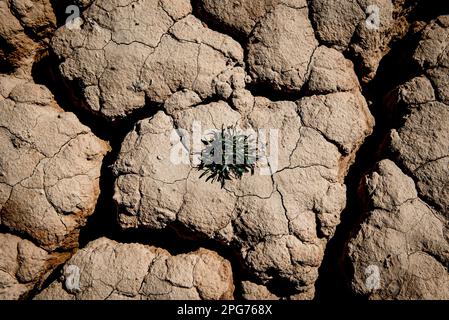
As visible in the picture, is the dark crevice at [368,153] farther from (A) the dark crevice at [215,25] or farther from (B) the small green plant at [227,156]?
(A) the dark crevice at [215,25]

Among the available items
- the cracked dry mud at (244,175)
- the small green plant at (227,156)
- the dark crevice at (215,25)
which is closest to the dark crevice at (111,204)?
the cracked dry mud at (244,175)

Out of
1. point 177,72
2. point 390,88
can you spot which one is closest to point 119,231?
point 177,72

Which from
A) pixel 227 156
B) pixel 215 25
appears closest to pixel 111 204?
pixel 227 156

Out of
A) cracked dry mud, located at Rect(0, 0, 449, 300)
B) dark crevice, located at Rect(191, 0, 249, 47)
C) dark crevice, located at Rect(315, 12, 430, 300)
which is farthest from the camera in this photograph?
dark crevice, located at Rect(191, 0, 249, 47)

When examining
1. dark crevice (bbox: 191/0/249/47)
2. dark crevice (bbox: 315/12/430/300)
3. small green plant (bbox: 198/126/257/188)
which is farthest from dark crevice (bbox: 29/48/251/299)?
dark crevice (bbox: 315/12/430/300)

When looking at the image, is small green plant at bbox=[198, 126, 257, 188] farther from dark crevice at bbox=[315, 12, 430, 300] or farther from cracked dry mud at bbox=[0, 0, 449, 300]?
dark crevice at bbox=[315, 12, 430, 300]

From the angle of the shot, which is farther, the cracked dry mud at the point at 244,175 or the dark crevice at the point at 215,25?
the dark crevice at the point at 215,25
